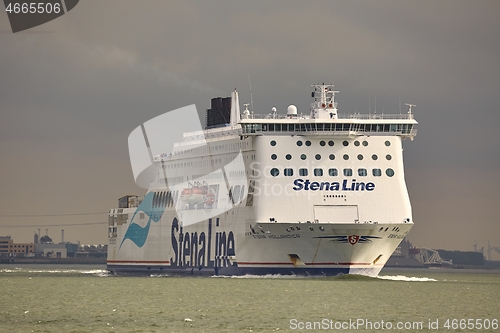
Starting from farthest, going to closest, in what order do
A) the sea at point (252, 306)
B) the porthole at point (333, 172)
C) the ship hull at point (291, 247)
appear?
1. the porthole at point (333, 172)
2. the ship hull at point (291, 247)
3. the sea at point (252, 306)

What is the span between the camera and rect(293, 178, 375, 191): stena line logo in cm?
6475

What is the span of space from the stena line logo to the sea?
518 centimetres

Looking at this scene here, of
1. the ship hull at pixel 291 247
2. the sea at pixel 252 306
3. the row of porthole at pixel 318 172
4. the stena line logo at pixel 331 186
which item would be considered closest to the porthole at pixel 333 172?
the row of porthole at pixel 318 172

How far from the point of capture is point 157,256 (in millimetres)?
79375

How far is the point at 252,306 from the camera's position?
47125 millimetres

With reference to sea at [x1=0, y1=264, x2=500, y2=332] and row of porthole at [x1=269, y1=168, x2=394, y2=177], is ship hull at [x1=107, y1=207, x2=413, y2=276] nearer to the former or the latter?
sea at [x1=0, y1=264, x2=500, y2=332]

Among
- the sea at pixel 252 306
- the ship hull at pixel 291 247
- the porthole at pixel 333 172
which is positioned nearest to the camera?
the sea at pixel 252 306

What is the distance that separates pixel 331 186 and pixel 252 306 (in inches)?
746

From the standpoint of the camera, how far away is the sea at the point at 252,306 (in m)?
39.4

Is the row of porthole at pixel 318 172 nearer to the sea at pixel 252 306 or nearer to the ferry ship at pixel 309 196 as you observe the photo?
the ferry ship at pixel 309 196

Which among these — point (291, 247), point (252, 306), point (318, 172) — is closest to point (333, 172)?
point (318, 172)

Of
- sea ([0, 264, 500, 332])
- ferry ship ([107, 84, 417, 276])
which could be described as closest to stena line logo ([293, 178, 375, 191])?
ferry ship ([107, 84, 417, 276])

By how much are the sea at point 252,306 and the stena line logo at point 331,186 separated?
5177 millimetres

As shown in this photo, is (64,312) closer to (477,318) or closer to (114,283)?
(477,318)
